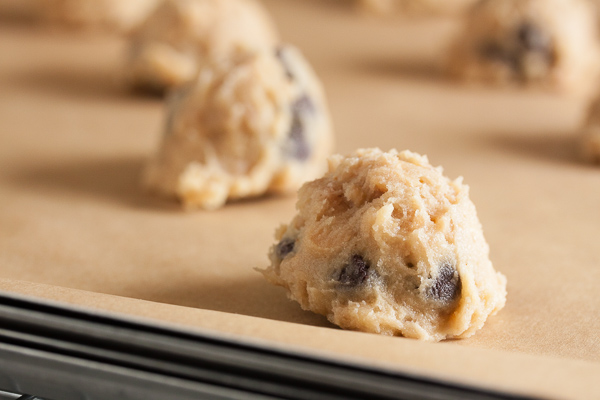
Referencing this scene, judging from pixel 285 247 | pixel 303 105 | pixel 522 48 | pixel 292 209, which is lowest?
pixel 292 209

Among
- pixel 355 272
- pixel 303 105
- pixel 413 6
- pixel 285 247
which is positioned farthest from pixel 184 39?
pixel 355 272

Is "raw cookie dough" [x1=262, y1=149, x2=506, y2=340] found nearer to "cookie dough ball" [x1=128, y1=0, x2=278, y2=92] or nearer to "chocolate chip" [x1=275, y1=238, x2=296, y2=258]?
"chocolate chip" [x1=275, y1=238, x2=296, y2=258]

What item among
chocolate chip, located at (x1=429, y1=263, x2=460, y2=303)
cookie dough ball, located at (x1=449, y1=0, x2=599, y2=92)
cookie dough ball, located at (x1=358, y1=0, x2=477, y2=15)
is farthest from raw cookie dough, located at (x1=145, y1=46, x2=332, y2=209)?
cookie dough ball, located at (x1=358, y1=0, x2=477, y2=15)

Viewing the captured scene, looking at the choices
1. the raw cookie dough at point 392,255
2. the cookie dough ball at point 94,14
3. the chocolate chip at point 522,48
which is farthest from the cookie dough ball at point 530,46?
the raw cookie dough at point 392,255

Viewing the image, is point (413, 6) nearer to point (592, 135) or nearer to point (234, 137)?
point (592, 135)

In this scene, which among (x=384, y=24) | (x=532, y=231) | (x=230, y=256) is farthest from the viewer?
(x=384, y=24)

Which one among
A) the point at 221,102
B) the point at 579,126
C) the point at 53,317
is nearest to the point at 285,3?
the point at 579,126

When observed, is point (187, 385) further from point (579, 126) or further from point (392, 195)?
point (579, 126)
